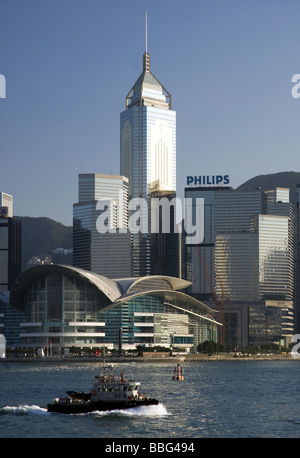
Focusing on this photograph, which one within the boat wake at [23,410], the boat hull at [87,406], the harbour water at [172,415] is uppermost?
the boat hull at [87,406]

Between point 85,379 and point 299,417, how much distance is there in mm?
57908

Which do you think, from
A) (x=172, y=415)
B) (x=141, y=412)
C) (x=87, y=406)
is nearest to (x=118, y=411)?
(x=141, y=412)

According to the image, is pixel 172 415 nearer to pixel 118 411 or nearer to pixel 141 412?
pixel 141 412

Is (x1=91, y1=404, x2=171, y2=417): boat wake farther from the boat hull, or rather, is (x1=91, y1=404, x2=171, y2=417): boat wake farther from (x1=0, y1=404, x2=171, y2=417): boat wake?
the boat hull

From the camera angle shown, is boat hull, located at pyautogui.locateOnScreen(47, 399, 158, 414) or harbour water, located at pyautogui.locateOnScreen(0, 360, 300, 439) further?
boat hull, located at pyautogui.locateOnScreen(47, 399, 158, 414)

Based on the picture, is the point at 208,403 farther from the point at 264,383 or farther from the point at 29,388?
the point at 264,383

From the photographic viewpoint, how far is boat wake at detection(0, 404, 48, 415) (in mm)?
85500

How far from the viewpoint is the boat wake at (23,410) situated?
85.5 m

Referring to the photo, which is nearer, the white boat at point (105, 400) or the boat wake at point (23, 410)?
the white boat at point (105, 400)

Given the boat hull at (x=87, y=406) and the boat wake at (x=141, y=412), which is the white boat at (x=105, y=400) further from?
the boat wake at (x=141, y=412)

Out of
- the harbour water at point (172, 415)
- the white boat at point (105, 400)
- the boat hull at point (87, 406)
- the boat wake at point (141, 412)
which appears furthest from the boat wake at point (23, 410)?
the boat wake at point (141, 412)

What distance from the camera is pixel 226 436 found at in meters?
72.2

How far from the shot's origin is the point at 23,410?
86.4 m

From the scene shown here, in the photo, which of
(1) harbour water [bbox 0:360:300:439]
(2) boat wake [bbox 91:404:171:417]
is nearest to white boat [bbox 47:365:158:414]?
(2) boat wake [bbox 91:404:171:417]
